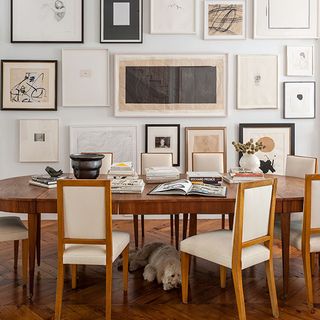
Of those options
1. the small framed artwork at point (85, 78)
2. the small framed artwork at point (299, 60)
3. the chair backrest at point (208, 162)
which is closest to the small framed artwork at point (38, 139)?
the small framed artwork at point (85, 78)

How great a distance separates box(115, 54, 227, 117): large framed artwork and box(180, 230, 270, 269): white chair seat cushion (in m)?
2.48

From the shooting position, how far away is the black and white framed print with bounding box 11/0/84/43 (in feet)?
15.4

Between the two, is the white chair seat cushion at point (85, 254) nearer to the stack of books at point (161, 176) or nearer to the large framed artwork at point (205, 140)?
the stack of books at point (161, 176)

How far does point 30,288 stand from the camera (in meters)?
2.59

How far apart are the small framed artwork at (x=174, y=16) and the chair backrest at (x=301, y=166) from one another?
1.99 meters

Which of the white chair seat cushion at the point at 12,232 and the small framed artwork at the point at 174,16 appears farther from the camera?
the small framed artwork at the point at 174,16

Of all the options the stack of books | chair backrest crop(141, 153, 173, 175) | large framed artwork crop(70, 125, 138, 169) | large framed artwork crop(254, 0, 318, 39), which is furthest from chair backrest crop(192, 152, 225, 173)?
large framed artwork crop(254, 0, 318, 39)

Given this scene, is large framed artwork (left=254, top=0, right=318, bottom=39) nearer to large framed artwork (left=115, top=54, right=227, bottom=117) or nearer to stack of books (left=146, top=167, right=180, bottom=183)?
large framed artwork (left=115, top=54, right=227, bottom=117)

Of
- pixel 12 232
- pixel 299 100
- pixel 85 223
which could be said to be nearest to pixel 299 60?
pixel 299 100

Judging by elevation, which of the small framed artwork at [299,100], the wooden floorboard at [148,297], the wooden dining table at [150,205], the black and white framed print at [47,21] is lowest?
the wooden floorboard at [148,297]

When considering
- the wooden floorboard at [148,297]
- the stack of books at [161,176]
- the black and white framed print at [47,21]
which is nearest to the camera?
the wooden floorboard at [148,297]

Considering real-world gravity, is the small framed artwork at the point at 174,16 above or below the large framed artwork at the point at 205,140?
above

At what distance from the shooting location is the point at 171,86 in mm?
4805

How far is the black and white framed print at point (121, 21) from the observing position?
4730 mm
